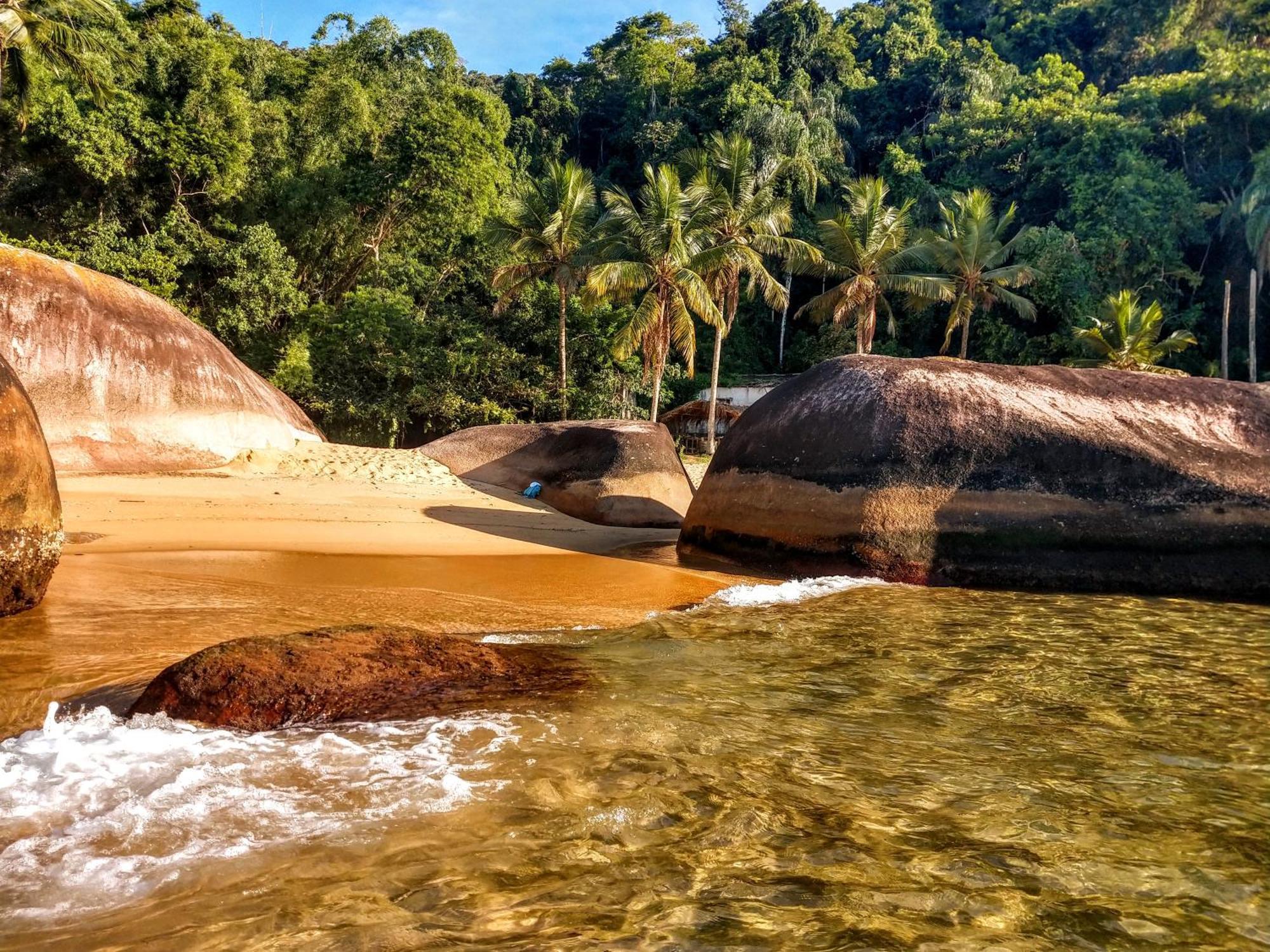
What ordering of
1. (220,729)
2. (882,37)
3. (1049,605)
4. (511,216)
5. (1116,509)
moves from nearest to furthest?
(220,729)
(1049,605)
(1116,509)
(511,216)
(882,37)

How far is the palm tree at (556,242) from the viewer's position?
22.8 m

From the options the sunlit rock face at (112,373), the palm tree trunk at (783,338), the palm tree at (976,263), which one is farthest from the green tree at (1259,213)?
the sunlit rock face at (112,373)

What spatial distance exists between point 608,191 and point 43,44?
48.8 ft

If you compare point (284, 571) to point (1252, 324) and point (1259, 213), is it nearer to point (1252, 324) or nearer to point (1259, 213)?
point (1252, 324)

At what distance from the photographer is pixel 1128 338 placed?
22.2 metres

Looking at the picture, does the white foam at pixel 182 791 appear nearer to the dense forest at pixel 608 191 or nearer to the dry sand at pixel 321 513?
the dry sand at pixel 321 513

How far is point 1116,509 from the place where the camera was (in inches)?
283

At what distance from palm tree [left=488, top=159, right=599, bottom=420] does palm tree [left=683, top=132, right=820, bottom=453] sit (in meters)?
3.25

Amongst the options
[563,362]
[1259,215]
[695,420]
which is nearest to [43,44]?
[563,362]

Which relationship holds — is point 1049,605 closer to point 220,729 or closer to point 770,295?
point 220,729

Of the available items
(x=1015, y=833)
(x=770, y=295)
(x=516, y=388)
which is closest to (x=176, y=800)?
(x=1015, y=833)

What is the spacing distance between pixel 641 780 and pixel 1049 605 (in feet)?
15.6

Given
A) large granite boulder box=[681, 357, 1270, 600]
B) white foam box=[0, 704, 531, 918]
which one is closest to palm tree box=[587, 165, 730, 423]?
large granite boulder box=[681, 357, 1270, 600]

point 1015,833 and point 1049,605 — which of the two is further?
point 1049,605
